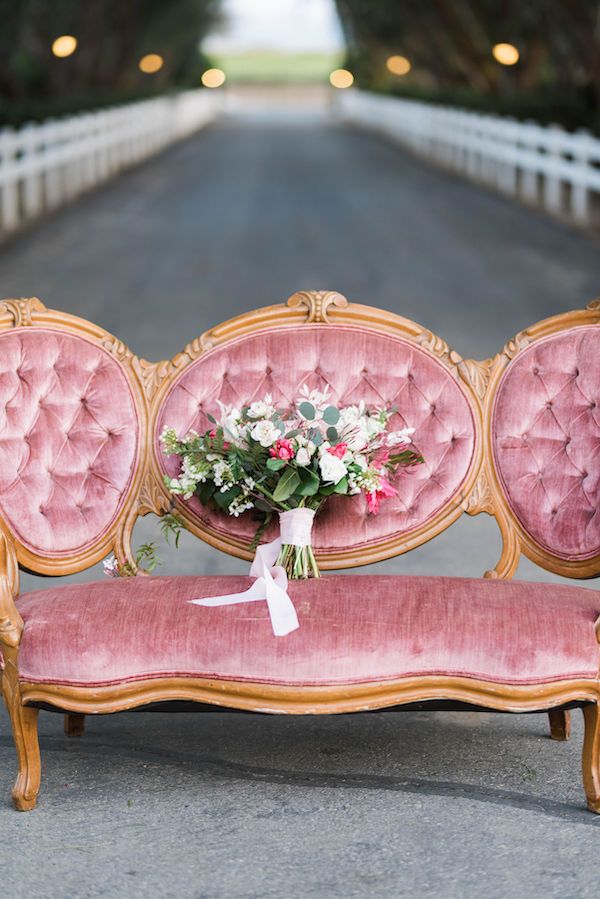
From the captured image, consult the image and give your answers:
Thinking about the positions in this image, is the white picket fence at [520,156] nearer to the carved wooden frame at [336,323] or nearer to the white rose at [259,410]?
the carved wooden frame at [336,323]

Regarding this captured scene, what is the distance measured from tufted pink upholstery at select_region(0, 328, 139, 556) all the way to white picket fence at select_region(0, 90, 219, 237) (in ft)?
51.0

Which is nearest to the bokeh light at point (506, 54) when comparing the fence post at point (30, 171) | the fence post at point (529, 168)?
the fence post at point (529, 168)

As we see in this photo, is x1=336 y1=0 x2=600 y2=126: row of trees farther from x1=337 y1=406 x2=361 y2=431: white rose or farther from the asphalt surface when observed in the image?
x1=337 y1=406 x2=361 y2=431: white rose

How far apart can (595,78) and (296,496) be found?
2299 cm

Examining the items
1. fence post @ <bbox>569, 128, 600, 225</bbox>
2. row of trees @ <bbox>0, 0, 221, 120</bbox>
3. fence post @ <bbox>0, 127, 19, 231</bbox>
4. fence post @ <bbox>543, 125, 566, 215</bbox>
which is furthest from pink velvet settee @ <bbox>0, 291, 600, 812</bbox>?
row of trees @ <bbox>0, 0, 221, 120</bbox>

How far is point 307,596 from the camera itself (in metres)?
4.38

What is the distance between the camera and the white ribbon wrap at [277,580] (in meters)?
4.23

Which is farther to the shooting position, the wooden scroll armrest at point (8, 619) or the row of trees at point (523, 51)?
the row of trees at point (523, 51)

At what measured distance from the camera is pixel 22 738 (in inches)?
169

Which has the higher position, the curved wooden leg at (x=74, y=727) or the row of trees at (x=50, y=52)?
A: the row of trees at (x=50, y=52)

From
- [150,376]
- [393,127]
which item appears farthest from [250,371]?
[393,127]

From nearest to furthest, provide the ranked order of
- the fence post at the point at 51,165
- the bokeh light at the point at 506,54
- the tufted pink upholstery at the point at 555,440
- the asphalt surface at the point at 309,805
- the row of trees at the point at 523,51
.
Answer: the asphalt surface at the point at 309,805 < the tufted pink upholstery at the point at 555,440 < the fence post at the point at 51,165 < the row of trees at the point at 523,51 < the bokeh light at the point at 506,54

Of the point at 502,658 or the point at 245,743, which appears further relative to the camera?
the point at 245,743

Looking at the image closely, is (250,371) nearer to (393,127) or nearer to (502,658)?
(502,658)
